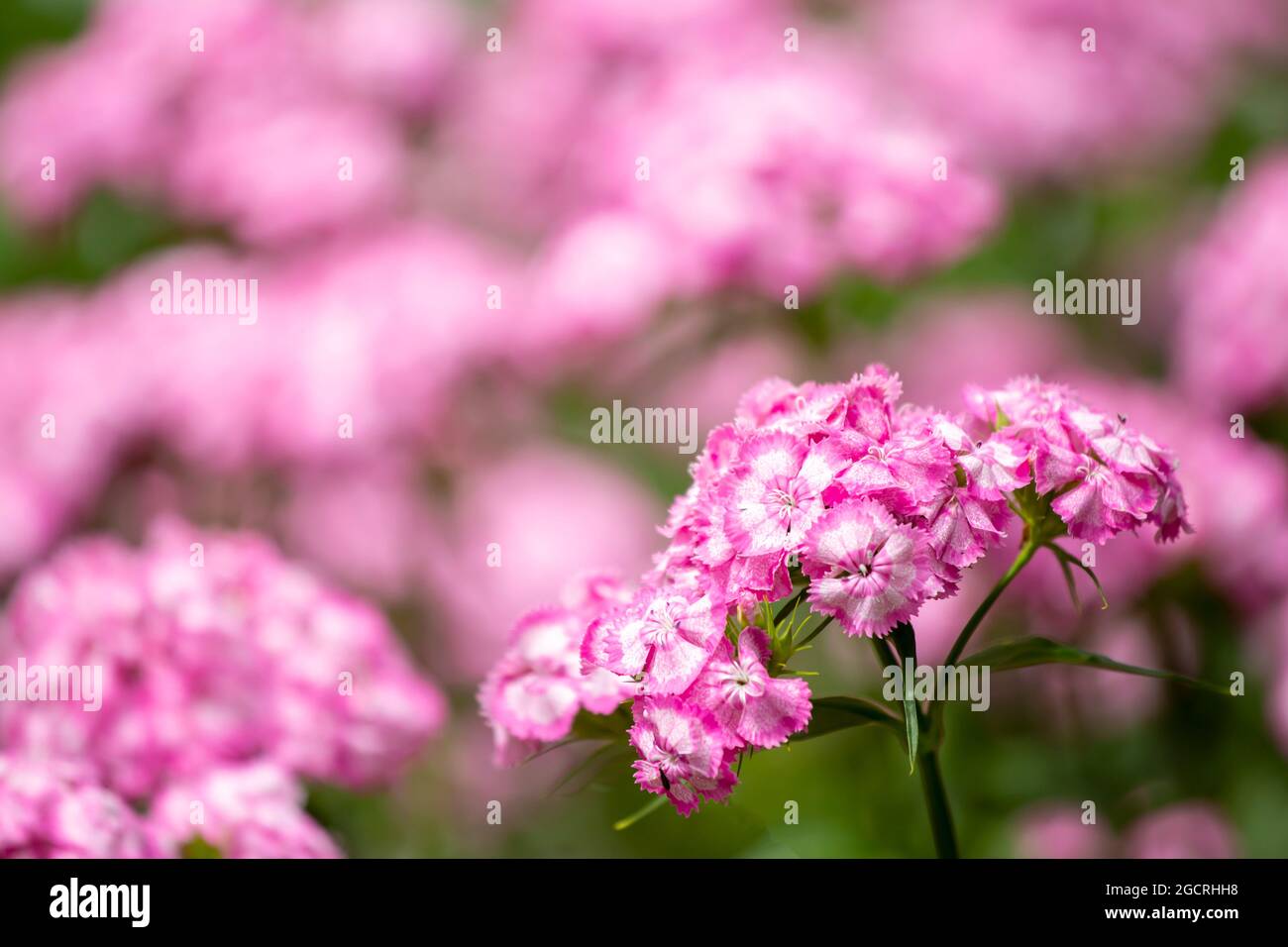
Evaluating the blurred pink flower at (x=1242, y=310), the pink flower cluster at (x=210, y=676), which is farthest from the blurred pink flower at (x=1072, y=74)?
the pink flower cluster at (x=210, y=676)

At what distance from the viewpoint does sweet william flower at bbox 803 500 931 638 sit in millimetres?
682

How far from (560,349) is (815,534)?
987 millimetres

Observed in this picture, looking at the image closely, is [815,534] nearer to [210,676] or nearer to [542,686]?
[542,686]

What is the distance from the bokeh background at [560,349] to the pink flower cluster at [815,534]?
18 centimetres

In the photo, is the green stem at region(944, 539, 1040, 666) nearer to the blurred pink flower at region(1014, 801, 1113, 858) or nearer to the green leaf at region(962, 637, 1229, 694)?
the green leaf at region(962, 637, 1229, 694)

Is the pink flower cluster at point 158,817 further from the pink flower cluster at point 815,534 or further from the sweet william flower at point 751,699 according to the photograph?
the sweet william flower at point 751,699

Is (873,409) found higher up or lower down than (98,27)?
lower down

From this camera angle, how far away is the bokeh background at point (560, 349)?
1.17 meters

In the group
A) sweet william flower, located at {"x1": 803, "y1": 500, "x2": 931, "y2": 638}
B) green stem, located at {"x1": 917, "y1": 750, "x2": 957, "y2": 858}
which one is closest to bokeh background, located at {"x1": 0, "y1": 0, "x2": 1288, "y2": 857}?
green stem, located at {"x1": 917, "y1": 750, "x2": 957, "y2": 858}

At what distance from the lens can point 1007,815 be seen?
4.89ft
